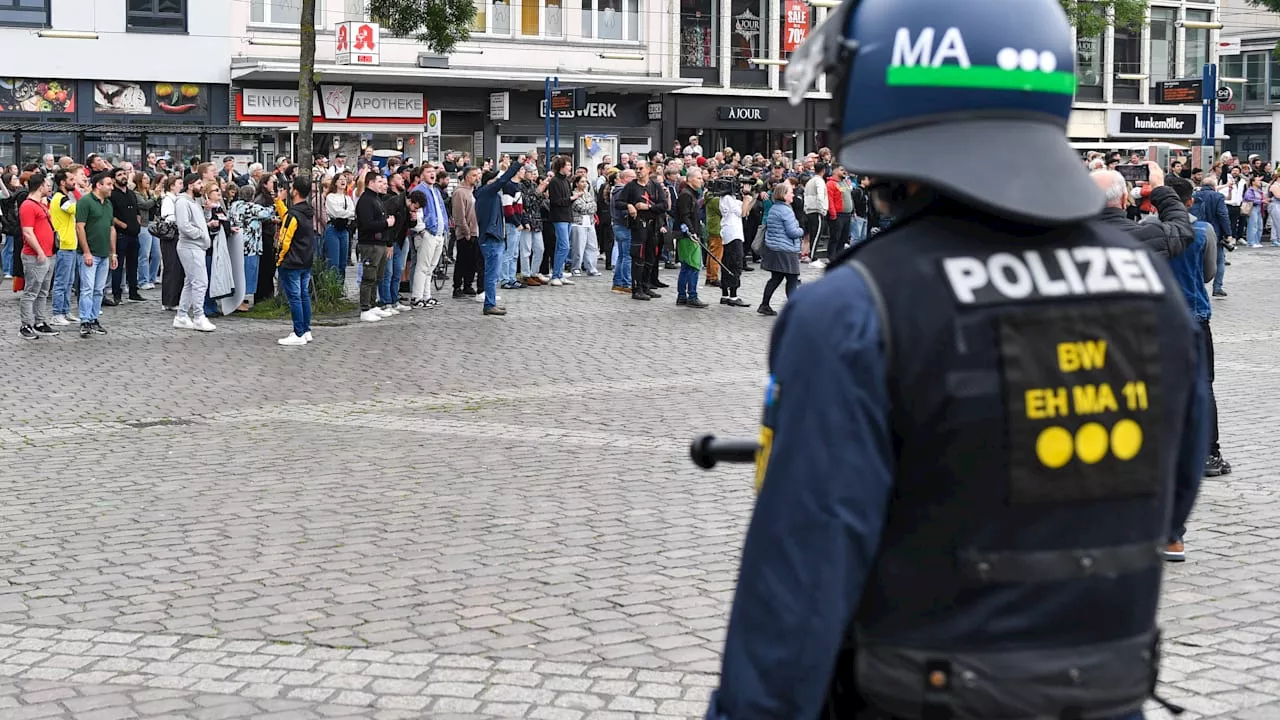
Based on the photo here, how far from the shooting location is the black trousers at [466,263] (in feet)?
69.6

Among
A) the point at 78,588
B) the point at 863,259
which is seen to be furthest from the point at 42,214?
the point at 863,259

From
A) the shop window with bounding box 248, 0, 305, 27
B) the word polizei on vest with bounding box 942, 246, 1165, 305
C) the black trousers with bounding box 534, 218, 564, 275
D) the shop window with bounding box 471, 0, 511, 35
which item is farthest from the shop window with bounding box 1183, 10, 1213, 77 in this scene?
the word polizei on vest with bounding box 942, 246, 1165, 305

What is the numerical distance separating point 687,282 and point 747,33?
2849cm

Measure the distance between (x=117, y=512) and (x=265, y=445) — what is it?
6.99 feet

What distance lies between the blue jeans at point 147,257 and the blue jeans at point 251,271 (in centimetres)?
203

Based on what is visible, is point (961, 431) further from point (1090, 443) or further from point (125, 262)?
point (125, 262)

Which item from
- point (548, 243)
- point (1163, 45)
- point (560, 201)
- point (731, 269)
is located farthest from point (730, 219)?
point (1163, 45)

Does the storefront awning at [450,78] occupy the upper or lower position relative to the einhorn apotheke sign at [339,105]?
upper

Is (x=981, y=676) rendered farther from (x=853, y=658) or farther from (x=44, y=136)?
(x=44, y=136)

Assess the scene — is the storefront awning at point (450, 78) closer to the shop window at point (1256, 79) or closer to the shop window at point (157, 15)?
the shop window at point (157, 15)

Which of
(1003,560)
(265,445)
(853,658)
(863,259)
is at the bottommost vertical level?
(265,445)

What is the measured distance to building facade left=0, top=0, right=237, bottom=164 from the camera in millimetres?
34656

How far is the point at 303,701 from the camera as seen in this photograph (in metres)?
5.16

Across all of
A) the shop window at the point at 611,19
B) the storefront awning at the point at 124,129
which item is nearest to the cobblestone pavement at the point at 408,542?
the storefront awning at the point at 124,129
